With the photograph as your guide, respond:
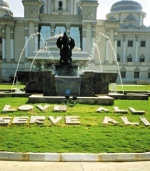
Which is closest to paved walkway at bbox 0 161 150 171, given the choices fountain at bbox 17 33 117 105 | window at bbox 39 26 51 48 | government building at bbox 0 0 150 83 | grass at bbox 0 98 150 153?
grass at bbox 0 98 150 153

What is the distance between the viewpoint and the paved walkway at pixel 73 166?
562 centimetres

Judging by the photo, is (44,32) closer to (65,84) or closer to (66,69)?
(66,69)

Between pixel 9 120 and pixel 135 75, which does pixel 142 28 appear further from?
pixel 9 120

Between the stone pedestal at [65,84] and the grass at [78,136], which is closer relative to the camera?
the grass at [78,136]

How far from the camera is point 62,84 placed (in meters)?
13.9

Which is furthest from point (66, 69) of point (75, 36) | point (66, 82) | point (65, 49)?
point (75, 36)

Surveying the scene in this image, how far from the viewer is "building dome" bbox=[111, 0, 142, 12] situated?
74.3 meters

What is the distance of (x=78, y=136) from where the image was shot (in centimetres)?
768

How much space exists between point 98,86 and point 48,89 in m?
3.11

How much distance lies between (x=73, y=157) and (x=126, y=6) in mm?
74381

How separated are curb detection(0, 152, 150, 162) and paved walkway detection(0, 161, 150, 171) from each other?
0.57 ft

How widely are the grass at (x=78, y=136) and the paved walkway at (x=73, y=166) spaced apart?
70 cm

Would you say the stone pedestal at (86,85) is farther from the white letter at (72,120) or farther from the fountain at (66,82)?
the white letter at (72,120)

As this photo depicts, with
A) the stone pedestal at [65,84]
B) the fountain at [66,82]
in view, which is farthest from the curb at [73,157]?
the stone pedestal at [65,84]
